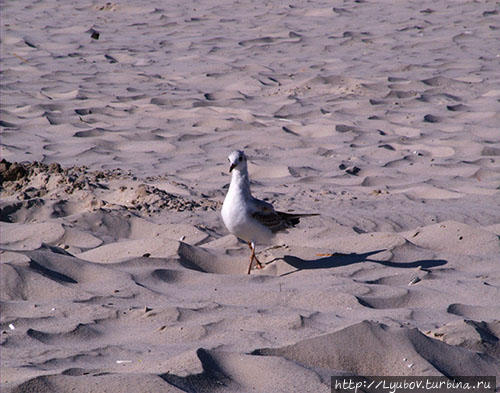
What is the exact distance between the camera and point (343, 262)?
492 cm

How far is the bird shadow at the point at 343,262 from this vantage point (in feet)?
15.9

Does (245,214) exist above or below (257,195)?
above

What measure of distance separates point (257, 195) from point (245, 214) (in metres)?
1.46

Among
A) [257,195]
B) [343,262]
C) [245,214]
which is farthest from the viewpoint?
[257,195]

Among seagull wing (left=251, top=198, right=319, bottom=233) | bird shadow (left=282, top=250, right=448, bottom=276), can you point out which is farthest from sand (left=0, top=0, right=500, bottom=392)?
seagull wing (left=251, top=198, right=319, bottom=233)

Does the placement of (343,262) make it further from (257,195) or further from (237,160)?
(257,195)

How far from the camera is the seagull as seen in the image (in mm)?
4824

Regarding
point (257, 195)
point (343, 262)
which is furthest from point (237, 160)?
point (257, 195)

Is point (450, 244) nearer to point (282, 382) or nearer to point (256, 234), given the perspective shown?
point (256, 234)

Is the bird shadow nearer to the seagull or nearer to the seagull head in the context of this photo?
the seagull

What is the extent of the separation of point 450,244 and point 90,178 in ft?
10.3

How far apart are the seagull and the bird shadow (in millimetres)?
244

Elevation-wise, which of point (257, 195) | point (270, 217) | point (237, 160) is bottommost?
point (257, 195)

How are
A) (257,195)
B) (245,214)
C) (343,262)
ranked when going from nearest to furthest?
(245,214) < (343,262) < (257,195)
